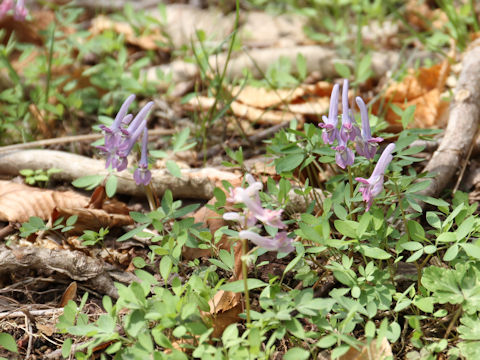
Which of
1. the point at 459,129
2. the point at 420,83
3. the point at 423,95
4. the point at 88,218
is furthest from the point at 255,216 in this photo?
the point at 420,83

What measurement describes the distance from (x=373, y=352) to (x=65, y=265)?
169 centimetres

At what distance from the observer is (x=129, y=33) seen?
5777 millimetres

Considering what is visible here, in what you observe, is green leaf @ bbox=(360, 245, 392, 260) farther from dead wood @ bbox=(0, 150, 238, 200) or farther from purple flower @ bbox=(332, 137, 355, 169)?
dead wood @ bbox=(0, 150, 238, 200)

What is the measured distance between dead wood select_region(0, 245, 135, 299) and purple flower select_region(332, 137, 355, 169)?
1321 millimetres

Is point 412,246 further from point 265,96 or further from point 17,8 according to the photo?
point 17,8

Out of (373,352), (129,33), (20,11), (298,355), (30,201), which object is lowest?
(373,352)

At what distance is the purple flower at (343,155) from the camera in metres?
2.37

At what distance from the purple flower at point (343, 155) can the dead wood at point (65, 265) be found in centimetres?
132

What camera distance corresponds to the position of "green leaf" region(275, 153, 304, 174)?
8.48ft

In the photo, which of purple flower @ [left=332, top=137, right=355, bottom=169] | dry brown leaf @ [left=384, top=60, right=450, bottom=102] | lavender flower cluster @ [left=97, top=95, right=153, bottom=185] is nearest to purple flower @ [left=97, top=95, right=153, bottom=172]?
lavender flower cluster @ [left=97, top=95, right=153, bottom=185]

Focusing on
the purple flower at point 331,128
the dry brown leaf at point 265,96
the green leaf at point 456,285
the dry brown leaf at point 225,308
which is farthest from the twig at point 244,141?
the green leaf at point 456,285

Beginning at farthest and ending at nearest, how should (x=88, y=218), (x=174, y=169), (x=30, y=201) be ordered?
(x=30, y=201)
(x=88, y=218)
(x=174, y=169)

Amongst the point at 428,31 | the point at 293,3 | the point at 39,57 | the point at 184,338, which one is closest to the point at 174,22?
the point at 293,3

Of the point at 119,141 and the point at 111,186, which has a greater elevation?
the point at 119,141
